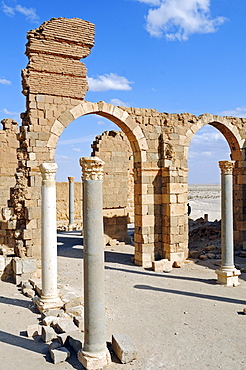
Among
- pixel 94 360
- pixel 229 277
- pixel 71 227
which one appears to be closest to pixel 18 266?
pixel 94 360

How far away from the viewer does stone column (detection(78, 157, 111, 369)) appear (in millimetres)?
4801

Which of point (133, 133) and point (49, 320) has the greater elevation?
point (133, 133)

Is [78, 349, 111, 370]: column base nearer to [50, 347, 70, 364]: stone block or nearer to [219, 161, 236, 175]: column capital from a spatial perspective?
[50, 347, 70, 364]: stone block

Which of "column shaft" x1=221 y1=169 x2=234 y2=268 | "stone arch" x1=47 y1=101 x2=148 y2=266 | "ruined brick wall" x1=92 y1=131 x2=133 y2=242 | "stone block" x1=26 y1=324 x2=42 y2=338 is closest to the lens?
"stone block" x1=26 y1=324 x2=42 y2=338

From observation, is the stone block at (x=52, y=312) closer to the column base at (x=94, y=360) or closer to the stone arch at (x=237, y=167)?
the column base at (x=94, y=360)

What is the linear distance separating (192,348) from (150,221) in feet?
20.2

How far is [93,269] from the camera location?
489 cm

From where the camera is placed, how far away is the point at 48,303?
6.93 m

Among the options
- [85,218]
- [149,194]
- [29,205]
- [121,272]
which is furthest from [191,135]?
[85,218]

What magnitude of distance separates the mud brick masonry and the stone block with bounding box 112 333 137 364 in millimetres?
5142

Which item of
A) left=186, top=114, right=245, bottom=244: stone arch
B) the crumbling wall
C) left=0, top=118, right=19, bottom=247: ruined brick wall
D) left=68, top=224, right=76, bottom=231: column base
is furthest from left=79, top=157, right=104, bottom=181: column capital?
the crumbling wall

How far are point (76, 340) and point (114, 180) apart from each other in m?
11.1

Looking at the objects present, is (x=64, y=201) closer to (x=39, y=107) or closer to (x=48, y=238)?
(x=39, y=107)

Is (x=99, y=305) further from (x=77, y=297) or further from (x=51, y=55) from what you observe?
(x=51, y=55)
